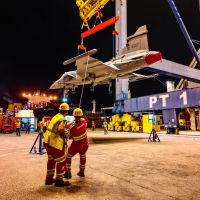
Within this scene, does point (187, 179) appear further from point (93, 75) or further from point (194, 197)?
point (93, 75)

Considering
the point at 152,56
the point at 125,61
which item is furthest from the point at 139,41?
the point at 152,56

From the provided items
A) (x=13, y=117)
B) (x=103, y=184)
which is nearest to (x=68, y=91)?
(x=13, y=117)

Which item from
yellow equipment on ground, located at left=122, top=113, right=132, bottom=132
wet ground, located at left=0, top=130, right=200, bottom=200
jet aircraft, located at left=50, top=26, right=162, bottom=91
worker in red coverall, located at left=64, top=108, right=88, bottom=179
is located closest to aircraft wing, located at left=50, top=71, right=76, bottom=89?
jet aircraft, located at left=50, top=26, right=162, bottom=91

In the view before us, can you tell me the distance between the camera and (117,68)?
719 inches

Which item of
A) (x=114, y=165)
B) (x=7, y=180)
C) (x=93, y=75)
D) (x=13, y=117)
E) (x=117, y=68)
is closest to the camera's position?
(x=7, y=180)

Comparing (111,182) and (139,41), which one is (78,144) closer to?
(111,182)

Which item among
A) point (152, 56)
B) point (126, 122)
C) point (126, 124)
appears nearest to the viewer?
point (152, 56)

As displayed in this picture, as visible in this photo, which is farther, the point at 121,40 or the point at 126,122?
the point at 121,40

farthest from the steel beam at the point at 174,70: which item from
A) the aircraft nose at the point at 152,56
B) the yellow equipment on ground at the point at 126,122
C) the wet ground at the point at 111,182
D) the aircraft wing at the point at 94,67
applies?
the wet ground at the point at 111,182

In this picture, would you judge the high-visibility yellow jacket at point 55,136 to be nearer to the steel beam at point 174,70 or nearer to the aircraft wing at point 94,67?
the aircraft wing at point 94,67

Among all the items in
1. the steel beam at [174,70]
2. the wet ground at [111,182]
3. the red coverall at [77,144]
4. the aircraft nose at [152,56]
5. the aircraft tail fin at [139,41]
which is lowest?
the wet ground at [111,182]

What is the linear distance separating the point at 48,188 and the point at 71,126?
170cm

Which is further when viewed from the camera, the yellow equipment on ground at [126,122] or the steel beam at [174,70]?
the steel beam at [174,70]

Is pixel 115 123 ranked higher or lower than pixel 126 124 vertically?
higher
